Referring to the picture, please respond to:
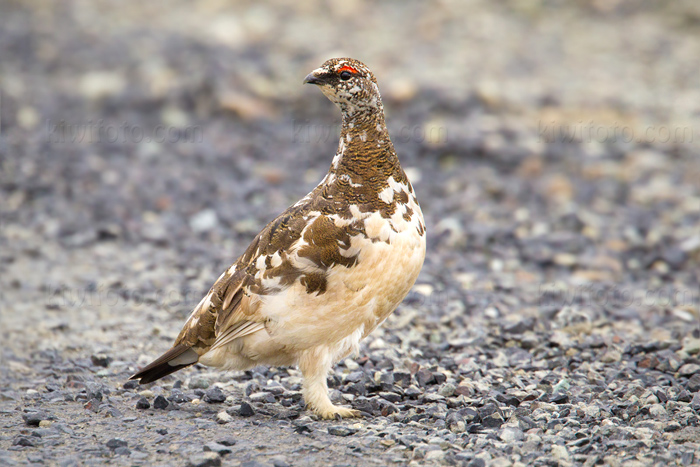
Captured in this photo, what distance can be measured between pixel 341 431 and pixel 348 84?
98.5 inches

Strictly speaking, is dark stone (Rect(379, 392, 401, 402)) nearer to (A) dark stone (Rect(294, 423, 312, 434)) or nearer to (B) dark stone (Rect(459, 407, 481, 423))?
(B) dark stone (Rect(459, 407, 481, 423))

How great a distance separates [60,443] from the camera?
17.4 feet

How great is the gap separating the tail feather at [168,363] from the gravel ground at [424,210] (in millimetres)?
217

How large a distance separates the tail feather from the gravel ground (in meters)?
0.22

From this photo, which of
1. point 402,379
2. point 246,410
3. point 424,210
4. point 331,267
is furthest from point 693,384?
point 424,210

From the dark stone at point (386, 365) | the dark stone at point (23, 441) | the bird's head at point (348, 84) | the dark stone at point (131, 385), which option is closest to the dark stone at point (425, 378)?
the dark stone at point (386, 365)

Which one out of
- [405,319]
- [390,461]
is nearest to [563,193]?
[405,319]

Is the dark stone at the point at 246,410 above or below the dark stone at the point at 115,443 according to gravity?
below

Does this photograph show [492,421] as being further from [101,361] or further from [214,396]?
[101,361]

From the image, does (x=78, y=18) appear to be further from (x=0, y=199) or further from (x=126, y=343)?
(x=126, y=343)

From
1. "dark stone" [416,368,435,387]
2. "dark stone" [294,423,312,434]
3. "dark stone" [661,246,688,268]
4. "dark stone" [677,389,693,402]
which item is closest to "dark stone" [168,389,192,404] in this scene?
"dark stone" [294,423,312,434]

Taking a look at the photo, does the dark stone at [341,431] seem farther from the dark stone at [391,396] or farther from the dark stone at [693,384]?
the dark stone at [693,384]

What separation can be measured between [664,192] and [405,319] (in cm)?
567

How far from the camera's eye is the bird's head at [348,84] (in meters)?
5.69
